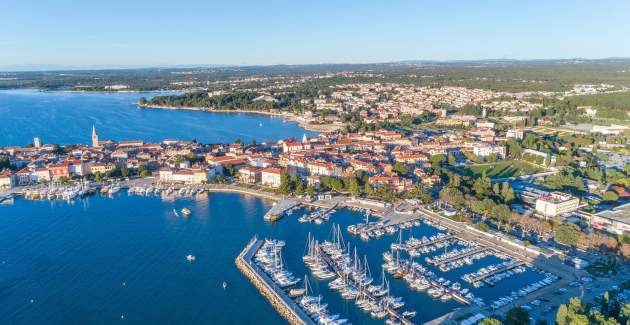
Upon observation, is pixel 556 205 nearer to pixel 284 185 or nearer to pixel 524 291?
pixel 524 291

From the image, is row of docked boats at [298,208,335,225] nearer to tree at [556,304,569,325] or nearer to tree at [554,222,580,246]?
tree at [554,222,580,246]

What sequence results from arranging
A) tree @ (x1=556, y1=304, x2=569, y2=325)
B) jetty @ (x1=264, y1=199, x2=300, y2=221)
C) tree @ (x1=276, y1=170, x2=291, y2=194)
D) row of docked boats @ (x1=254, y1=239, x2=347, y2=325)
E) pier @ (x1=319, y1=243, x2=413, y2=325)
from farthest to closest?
tree @ (x1=276, y1=170, x2=291, y2=194) < jetty @ (x1=264, y1=199, x2=300, y2=221) < row of docked boats @ (x1=254, y1=239, x2=347, y2=325) < pier @ (x1=319, y1=243, x2=413, y2=325) < tree @ (x1=556, y1=304, x2=569, y2=325)

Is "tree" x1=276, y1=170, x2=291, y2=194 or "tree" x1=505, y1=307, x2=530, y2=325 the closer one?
"tree" x1=505, y1=307, x2=530, y2=325

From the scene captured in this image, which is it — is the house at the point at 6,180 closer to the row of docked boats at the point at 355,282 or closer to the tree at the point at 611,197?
the row of docked boats at the point at 355,282

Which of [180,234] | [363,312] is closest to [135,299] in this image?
[180,234]

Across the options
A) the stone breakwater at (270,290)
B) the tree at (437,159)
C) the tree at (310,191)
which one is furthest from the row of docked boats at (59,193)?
the tree at (437,159)

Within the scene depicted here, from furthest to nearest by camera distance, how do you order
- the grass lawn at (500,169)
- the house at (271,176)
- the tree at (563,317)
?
1. the grass lawn at (500,169)
2. the house at (271,176)
3. the tree at (563,317)

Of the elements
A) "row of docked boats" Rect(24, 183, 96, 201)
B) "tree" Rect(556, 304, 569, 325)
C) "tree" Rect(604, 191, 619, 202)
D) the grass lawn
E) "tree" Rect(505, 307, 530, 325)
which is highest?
"tree" Rect(556, 304, 569, 325)

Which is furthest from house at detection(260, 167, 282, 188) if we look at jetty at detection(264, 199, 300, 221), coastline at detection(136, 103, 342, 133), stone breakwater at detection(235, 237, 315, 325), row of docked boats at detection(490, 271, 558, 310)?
coastline at detection(136, 103, 342, 133)
